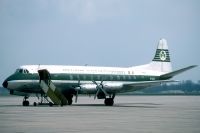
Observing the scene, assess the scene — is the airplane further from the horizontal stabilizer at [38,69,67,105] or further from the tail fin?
the tail fin

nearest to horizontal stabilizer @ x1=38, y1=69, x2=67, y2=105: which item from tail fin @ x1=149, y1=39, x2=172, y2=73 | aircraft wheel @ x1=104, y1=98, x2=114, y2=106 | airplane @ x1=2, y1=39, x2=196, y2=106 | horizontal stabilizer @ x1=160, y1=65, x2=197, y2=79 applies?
airplane @ x1=2, y1=39, x2=196, y2=106

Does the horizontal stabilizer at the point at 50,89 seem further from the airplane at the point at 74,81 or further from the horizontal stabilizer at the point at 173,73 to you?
the horizontal stabilizer at the point at 173,73

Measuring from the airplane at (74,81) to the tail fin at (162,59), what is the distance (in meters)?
2.58

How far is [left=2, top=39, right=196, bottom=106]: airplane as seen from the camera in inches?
1575

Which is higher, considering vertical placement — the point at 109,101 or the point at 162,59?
the point at 162,59

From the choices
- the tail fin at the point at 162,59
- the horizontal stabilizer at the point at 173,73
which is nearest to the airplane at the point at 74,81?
the horizontal stabilizer at the point at 173,73

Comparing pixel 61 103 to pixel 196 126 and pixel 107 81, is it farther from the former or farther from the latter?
pixel 196 126

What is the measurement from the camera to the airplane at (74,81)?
131 feet

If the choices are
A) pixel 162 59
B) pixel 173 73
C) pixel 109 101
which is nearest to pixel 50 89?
pixel 109 101

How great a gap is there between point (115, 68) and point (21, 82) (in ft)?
33.9

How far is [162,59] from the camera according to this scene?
5216 centimetres

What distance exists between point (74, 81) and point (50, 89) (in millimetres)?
3382

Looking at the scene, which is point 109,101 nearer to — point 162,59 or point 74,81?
point 74,81

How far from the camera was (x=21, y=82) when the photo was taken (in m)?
40.0
